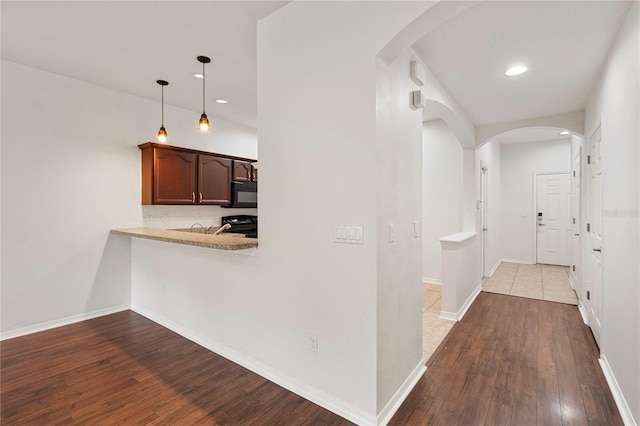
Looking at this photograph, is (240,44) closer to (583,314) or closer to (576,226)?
(583,314)

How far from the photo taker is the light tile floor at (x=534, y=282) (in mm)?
4512

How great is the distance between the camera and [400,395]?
206 cm

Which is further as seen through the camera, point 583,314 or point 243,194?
point 243,194

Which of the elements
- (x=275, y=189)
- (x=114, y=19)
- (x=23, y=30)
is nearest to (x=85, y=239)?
(x=23, y=30)

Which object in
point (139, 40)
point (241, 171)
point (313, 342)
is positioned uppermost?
point (139, 40)

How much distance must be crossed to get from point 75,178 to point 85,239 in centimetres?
71

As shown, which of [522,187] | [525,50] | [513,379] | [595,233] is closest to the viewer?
[513,379]

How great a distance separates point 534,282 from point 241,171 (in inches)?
212

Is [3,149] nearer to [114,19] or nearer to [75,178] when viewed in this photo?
[75,178]

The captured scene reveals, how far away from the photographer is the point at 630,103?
6.10ft

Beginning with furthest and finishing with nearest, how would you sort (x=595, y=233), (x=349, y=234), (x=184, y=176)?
(x=184, y=176)
(x=595, y=233)
(x=349, y=234)

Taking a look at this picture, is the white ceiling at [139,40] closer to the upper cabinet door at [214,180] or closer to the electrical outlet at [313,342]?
the upper cabinet door at [214,180]

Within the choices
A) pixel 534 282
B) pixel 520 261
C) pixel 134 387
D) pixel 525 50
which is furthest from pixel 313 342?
pixel 520 261

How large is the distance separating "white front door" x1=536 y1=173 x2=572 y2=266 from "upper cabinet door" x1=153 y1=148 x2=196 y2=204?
23.4ft
